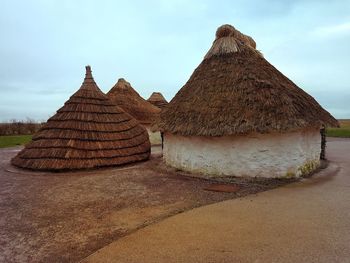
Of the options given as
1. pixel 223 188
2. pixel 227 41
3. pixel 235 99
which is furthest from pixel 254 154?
pixel 227 41

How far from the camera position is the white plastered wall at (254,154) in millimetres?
8570

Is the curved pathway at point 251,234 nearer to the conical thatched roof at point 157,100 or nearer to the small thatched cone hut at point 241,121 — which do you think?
the small thatched cone hut at point 241,121

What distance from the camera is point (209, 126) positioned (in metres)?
9.00

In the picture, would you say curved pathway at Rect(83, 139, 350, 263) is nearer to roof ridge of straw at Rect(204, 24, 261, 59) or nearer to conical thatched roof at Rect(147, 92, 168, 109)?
roof ridge of straw at Rect(204, 24, 261, 59)

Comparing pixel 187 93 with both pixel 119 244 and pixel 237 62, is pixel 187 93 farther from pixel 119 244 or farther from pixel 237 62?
pixel 119 244

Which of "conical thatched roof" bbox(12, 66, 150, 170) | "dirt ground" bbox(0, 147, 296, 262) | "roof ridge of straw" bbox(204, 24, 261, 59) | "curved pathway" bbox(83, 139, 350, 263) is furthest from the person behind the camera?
"roof ridge of straw" bbox(204, 24, 261, 59)

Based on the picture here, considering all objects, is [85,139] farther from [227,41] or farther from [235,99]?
[227,41]

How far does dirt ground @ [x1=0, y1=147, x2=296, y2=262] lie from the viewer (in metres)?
4.58

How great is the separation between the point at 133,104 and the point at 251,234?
16.3 metres

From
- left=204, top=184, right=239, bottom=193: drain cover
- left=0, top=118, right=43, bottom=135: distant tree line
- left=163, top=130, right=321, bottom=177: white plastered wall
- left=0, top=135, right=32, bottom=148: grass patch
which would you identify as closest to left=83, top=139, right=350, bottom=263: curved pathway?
left=204, top=184, right=239, bottom=193: drain cover

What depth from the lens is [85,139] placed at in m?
10.9

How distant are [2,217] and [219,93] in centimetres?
677

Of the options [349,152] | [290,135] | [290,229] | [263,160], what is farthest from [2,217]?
[349,152]

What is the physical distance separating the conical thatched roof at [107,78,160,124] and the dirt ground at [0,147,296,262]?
9482mm
